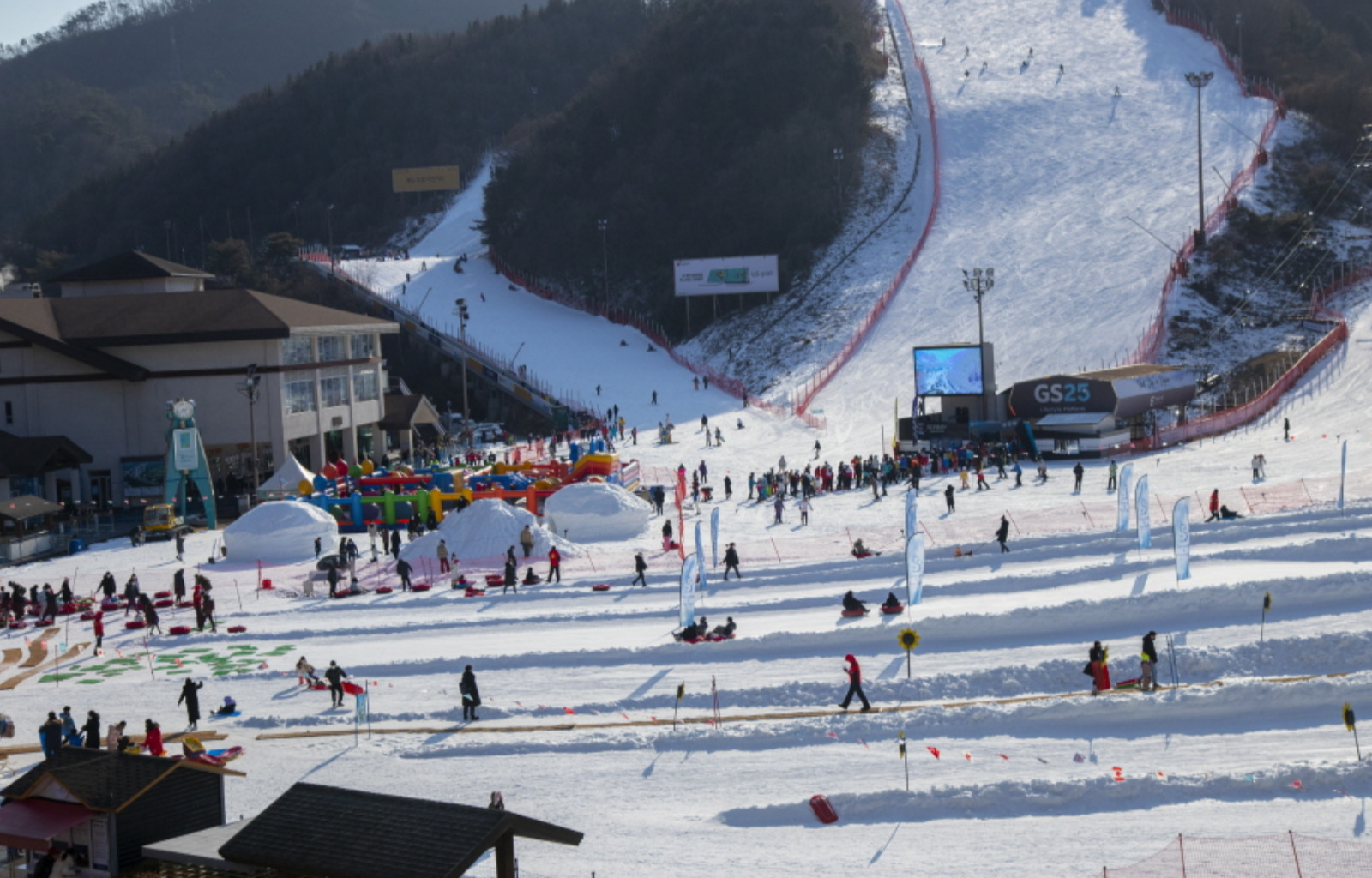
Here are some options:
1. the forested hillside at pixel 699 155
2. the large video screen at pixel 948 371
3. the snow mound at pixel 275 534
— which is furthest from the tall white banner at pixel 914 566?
the forested hillside at pixel 699 155

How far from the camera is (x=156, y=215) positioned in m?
117

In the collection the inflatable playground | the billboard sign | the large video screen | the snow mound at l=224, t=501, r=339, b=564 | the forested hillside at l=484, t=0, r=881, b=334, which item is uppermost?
the forested hillside at l=484, t=0, r=881, b=334

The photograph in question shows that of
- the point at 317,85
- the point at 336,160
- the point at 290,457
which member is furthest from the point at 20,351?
the point at 317,85

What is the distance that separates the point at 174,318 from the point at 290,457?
35.2 ft

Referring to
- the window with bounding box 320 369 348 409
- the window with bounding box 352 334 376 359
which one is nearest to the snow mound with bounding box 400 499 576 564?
the window with bounding box 320 369 348 409

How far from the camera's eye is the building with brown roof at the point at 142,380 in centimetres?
4778

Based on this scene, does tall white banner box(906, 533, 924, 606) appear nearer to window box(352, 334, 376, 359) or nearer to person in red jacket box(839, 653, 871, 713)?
person in red jacket box(839, 653, 871, 713)

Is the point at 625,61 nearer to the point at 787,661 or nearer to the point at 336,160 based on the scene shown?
the point at 336,160

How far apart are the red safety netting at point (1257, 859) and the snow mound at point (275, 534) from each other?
25.6 m

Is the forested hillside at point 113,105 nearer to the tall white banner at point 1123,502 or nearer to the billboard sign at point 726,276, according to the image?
the billboard sign at point 726,276

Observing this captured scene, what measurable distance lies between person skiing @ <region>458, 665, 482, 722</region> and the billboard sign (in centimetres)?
5583

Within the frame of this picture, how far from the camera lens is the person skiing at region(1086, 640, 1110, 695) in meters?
18.5

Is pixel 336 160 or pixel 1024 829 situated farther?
pixel 336 160

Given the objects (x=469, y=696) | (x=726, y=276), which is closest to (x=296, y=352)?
(x=726, y=276)
